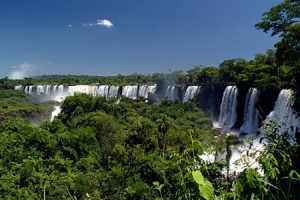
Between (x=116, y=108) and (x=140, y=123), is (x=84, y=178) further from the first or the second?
(x=116, y=108)

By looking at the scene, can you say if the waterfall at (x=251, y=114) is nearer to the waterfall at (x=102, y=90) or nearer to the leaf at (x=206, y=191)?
the leaf at (x=206, y=191)

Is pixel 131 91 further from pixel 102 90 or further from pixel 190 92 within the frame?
pixel 190 92

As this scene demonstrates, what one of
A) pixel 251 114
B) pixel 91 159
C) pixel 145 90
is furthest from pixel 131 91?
pixel 91 159

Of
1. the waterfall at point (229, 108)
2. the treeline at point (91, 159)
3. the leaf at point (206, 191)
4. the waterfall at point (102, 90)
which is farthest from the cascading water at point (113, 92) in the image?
the leaf at point (206, 191)

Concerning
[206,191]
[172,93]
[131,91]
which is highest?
[206,191]

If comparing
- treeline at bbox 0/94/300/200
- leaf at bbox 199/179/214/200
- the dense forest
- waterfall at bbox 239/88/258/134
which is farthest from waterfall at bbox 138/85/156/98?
leaf at bbox 199/179/214/200

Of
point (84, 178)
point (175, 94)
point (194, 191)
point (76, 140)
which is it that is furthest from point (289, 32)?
point (175, 94)
